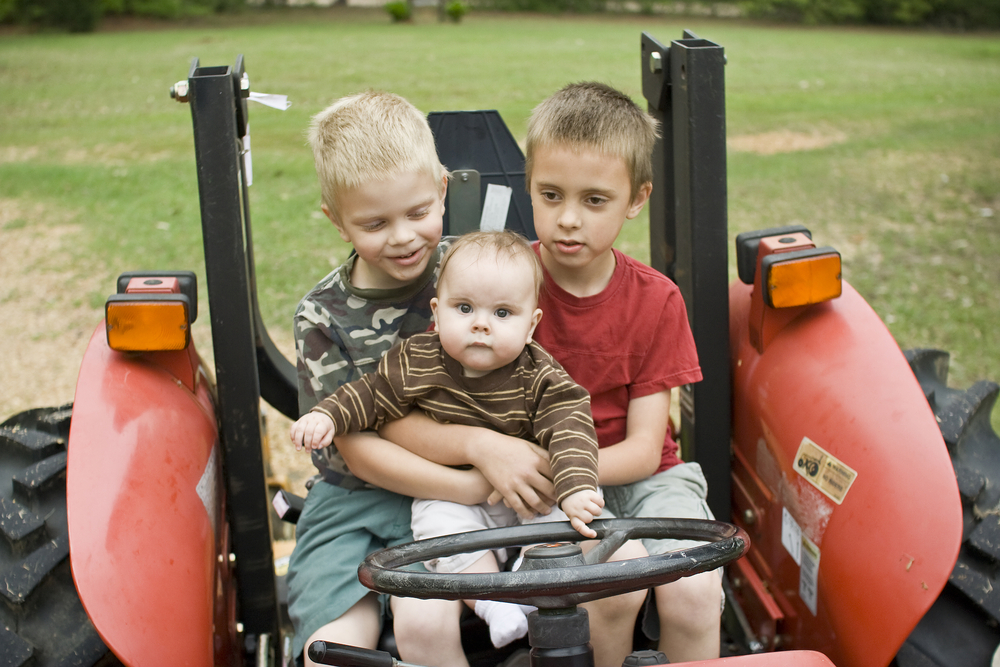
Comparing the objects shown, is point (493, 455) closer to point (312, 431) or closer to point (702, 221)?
point (312, 431)

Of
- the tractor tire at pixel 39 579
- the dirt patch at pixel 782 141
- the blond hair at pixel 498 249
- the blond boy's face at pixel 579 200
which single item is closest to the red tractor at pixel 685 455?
the tractor tire at pixel 39 579

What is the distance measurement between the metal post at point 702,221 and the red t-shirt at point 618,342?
0.11 meters

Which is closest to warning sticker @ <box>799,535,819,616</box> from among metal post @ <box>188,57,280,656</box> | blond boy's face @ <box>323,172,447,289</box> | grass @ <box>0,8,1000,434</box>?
blond boy's face @ <box>323,172,447,289</box>

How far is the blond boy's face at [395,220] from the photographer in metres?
1.51

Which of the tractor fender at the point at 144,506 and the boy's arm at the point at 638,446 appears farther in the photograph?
the boy's arm at the point at 638,446

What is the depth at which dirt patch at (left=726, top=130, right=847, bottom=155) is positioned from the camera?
23.8ft

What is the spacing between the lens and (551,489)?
1453 millimetres

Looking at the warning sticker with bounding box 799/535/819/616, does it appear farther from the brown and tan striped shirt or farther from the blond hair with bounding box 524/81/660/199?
the blond hair with bounding box 524/81/660/199

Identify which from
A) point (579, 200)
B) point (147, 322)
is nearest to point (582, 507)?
point (579, 200)

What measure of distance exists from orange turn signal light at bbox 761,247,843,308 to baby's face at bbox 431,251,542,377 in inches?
18.0

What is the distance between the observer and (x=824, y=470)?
1491mm

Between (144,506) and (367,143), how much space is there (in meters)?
0.67

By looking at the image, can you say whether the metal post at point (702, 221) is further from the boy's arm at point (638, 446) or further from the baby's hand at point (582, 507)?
the baby's hand at point (582, 507)

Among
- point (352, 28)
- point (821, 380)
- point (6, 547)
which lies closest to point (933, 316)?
point (821, 380)
